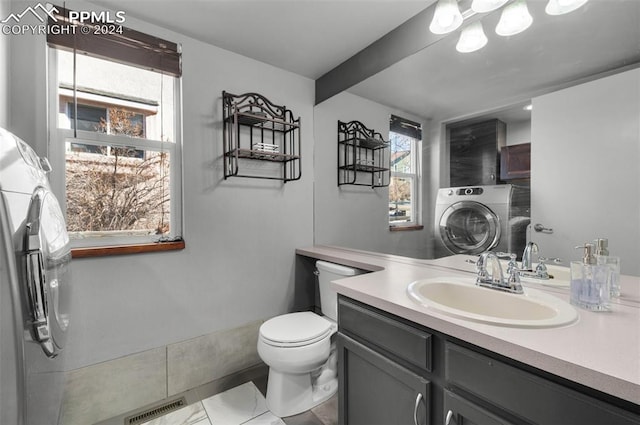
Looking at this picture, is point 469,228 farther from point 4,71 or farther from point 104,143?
point 4,71

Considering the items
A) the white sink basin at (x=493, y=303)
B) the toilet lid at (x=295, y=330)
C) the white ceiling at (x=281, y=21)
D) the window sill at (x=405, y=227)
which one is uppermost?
the white ceiling at (x=281, y=21)

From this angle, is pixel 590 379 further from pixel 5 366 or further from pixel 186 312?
pixel 186 312

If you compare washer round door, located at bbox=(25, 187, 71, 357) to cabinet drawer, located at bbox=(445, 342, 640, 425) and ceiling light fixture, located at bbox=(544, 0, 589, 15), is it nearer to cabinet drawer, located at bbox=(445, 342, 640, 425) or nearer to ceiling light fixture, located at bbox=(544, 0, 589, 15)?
cabinet drawer, located at bbox=(445, 342, 640, 425)

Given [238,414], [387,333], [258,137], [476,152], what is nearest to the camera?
[387,333]

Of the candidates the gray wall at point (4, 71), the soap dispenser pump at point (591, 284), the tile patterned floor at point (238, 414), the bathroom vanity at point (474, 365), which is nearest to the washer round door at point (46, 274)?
the gray wall at point (4, 71)

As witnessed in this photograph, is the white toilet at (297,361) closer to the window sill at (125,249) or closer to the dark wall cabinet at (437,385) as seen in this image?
the dark wall cabinet at (437,385)

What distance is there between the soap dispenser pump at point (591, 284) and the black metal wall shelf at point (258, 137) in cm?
178

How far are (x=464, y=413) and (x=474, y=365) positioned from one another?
6.2 inches

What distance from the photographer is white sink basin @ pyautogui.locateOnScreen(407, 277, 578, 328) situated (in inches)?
32.2

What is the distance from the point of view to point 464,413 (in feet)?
2.63

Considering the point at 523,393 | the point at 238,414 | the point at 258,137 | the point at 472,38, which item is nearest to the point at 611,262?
the point at 523,393

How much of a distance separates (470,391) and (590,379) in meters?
0.30

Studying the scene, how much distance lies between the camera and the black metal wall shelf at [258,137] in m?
1.96

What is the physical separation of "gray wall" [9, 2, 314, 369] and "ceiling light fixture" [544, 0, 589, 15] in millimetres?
1677
